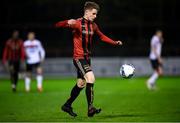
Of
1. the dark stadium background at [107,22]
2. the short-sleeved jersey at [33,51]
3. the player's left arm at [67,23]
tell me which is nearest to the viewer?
the player's left arm at [67,23]

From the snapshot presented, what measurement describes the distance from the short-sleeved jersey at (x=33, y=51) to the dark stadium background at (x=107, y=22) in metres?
13.6

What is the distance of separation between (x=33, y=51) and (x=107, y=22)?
1633cm

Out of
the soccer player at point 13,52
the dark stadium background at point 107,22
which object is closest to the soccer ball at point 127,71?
the soccer player at point 13,52

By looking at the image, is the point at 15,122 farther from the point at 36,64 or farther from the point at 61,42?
the point at 61,42

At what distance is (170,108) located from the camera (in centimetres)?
1700

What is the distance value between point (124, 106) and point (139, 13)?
2604 cm

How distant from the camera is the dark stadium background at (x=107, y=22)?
131 feet

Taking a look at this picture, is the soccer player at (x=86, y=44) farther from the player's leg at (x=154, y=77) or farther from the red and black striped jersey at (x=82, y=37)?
the player's leg at (x=154, y=77)

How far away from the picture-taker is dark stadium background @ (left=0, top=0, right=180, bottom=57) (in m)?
39.9

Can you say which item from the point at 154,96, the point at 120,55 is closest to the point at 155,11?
the point at 120,55

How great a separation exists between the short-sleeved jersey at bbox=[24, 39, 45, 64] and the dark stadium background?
534 inches

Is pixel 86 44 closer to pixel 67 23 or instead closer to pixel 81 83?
pixel 67 23

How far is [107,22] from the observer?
1641 inches

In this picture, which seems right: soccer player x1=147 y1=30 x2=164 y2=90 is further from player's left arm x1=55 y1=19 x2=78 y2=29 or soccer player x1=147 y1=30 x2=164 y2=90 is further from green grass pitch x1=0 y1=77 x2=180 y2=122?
player's left arm x1=55 y1=19 x2=78 y2=29
